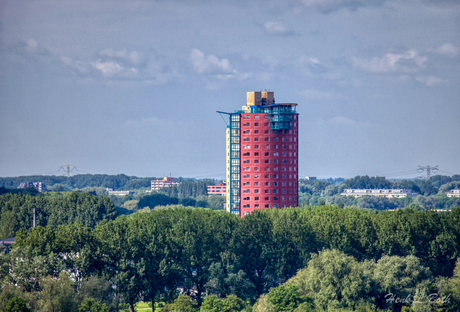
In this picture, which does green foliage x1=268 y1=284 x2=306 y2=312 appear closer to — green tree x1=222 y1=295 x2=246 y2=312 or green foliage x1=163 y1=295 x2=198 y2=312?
green tree x1=222 y1=295 x2=246 y2=312

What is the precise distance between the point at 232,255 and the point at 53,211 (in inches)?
3070

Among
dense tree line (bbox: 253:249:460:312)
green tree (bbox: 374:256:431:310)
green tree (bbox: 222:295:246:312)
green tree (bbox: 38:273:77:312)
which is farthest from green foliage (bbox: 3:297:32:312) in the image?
green tree (bbox: 374:256:431:310)

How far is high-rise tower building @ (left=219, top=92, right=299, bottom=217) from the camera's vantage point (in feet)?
504

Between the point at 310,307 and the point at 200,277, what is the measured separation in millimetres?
23003

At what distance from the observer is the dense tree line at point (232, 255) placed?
81.0 meters

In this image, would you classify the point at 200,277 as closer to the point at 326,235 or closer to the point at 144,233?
the point at 144,233

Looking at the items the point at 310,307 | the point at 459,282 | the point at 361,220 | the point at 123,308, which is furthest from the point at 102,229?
the point at 459,282

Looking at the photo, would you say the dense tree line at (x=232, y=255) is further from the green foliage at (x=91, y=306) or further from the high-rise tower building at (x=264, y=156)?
the high-rise tower building at (x=264, y=156)

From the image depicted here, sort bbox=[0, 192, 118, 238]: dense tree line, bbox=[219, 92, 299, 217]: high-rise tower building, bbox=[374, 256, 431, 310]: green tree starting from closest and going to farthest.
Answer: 1. bbox=[374, 256, 431, 310]: green tree
2. bbox=[219, 92, 299, 217]: high-rise tower building
3. bbox=[0, 192, 118, 238]: dense tree line

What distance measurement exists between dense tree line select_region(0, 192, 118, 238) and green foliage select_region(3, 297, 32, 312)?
89661mm

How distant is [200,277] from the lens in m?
96.9

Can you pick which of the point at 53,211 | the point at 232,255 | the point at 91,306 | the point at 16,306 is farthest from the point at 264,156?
the point at 16,306

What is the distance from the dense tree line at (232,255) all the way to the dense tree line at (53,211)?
174 ft

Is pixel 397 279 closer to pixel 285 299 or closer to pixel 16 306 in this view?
pixel 285 299
